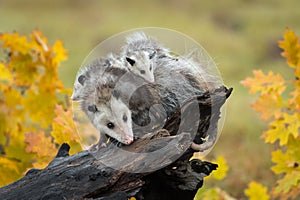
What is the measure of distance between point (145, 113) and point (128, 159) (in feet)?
0.80

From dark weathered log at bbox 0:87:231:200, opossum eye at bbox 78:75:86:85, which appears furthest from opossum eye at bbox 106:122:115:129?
opossum eye at bbox 78:75:86:85

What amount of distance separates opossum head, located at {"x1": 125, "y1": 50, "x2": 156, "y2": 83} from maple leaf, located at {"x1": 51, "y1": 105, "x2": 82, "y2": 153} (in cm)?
93

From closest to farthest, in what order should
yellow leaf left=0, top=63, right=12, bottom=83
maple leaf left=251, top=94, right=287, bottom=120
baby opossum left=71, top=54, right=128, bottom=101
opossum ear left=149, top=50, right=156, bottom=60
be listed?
baby opossum left=71, top=54, right=128, bottom=101 → opossum ear left=149, top=50, right=156, bottom=60 → maple leaf left=251, top=94, right=287, bottom=120 → yellow leaf left=0, top=63, right=12, bottom=83

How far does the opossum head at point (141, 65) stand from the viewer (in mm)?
2697

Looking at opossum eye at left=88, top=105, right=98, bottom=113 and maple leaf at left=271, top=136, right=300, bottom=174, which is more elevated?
maple leaf at left=271, top=136, right=300, bottom=174

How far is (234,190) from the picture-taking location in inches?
241

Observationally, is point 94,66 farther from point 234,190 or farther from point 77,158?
point 234,190

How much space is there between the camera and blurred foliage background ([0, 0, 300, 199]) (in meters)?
12.0

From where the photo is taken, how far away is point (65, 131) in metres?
3.50

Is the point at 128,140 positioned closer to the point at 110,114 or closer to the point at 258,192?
the point at 110,114

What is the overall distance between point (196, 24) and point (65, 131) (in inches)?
463

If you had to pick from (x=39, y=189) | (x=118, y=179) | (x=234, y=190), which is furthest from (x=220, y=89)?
(x=234, y=190)

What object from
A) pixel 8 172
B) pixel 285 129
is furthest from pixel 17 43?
pixel 285 129

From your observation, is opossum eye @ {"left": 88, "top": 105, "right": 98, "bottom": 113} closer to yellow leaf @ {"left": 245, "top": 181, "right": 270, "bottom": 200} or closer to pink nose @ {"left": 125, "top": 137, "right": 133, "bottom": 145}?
pink nose @ {"left": 125, "top": 137, "right": 133, "bottom": 145}
